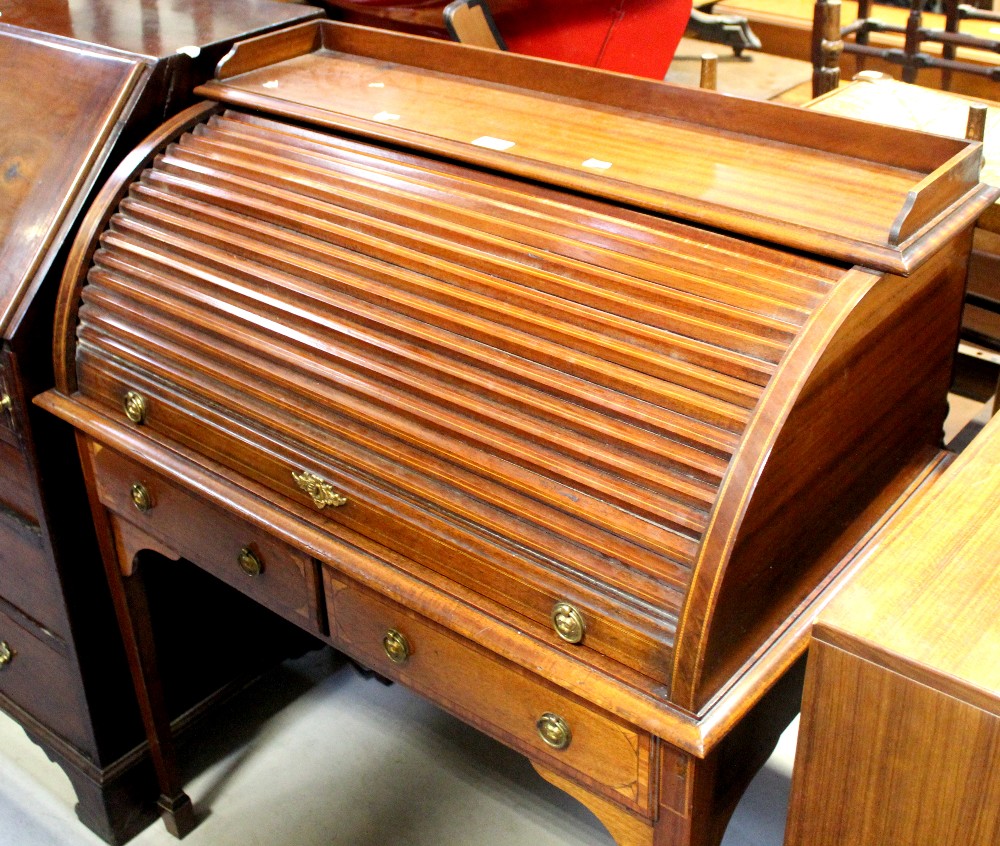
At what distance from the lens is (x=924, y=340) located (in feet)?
4.81

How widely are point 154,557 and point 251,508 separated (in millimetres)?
650

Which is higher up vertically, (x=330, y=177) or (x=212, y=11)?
(x=212, y=11)

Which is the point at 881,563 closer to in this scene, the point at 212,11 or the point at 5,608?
the point at 212,11

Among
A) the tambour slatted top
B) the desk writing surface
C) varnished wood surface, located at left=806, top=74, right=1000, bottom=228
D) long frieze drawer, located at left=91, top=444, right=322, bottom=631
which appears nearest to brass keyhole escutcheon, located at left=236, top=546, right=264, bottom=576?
long frieze drawer, located at left=91, top=444, right=322, bottom=631

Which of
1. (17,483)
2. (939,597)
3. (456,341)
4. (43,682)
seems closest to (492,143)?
(456,341)

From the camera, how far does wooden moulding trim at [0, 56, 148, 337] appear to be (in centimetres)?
176

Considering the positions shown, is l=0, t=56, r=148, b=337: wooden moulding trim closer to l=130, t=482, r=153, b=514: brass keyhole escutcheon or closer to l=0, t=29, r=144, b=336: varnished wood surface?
l=0, t=29, r=144, b=336: varnished wood surface

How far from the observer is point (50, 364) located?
1.83m

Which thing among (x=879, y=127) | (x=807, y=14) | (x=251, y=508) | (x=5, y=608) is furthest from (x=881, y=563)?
(x=807, y=14)

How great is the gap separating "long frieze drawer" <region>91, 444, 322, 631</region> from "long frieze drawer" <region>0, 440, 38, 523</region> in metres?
0.14

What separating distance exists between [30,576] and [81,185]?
731 mm

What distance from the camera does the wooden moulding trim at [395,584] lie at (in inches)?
47.9

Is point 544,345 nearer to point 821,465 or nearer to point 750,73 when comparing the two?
point 821,465

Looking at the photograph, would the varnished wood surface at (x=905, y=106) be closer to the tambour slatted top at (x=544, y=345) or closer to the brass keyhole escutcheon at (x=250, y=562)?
the tambour slatted top at (x=544, y=345)
